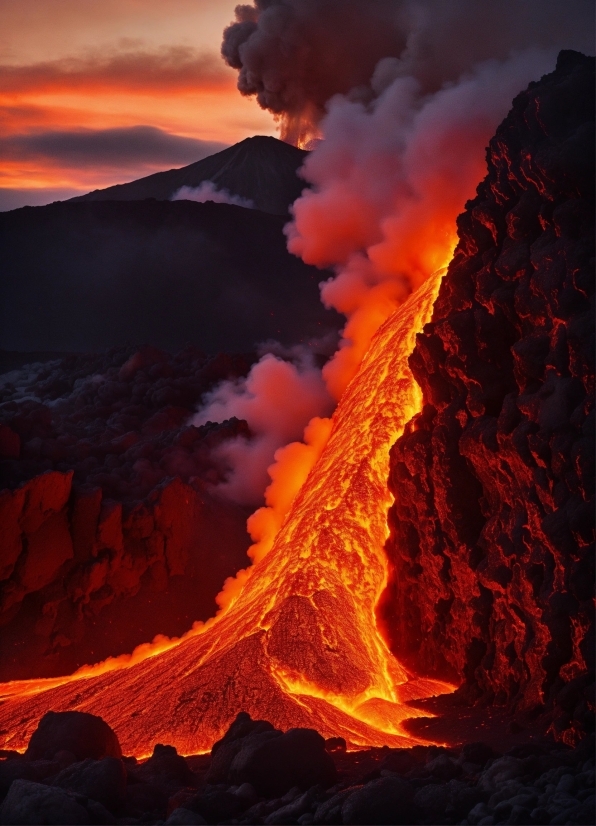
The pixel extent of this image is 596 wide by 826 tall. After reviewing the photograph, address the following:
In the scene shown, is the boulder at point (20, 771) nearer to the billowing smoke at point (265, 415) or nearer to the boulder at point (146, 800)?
the boulder at point (146, 800)

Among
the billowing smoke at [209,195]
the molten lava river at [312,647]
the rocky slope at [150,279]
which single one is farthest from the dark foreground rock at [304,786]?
the billowing smoke at [209,195]

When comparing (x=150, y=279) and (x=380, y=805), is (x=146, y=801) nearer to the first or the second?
(x=380, y=805)

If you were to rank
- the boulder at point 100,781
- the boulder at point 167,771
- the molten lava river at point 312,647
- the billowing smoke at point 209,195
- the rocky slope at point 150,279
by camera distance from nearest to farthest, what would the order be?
the boulder at point 100,781 < the boulder at point 167,771 < the molten lava river at point 312,647 < the rocky slope at point 150,279 < the billowing smoke at point 209,195

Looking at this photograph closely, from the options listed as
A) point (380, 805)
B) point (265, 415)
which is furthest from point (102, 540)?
point (380, 805)

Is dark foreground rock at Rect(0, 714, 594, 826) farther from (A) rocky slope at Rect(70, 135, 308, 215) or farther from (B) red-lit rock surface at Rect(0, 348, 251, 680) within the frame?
(A) rocky slope at Rect(70, 135, 308, 215)

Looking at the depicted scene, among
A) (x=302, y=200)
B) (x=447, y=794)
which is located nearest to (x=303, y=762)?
(x=447, y=794)

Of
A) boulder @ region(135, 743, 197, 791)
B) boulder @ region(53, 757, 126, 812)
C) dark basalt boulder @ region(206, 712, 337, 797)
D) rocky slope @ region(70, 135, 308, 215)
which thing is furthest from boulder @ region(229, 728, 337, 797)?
rocky slope @ region(70, 135, 308, 215)
